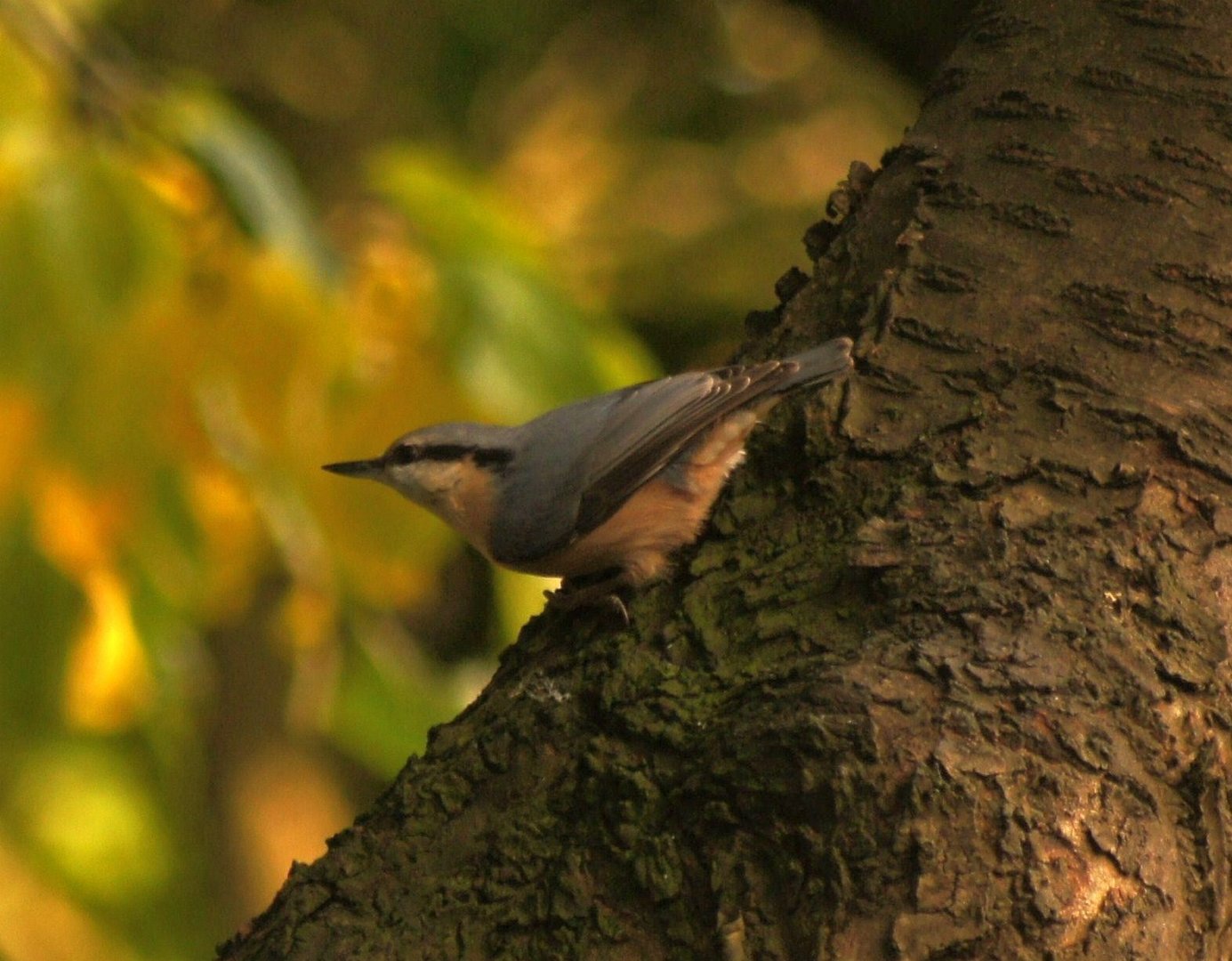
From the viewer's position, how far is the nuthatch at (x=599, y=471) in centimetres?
275

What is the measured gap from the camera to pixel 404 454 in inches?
124

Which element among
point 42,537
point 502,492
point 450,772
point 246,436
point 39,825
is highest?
point 502,492

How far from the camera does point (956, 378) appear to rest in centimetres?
230

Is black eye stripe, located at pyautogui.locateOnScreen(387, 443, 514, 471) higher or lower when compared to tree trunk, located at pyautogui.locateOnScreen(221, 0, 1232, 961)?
higher

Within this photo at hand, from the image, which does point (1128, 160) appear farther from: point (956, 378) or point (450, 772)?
point (450, 772)

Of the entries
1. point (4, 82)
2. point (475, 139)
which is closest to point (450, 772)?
point (4, 82)

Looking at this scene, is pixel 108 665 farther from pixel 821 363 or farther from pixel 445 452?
pixel 821 363

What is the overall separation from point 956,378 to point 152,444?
46.3 inches

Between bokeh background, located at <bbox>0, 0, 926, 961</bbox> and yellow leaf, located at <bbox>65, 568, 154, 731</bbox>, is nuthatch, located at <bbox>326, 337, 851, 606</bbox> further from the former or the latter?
yellow leaf, located at <bbox>65, 568, 154, 731</bbox>

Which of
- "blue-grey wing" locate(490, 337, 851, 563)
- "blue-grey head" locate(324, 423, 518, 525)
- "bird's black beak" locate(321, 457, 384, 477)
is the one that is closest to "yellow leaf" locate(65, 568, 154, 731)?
"bird's black beak" locate(321, 457, 384, 477)

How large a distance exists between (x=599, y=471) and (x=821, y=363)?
2.35ft

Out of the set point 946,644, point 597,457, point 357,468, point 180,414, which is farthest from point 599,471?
point 946,644

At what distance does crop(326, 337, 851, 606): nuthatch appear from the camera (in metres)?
2.75

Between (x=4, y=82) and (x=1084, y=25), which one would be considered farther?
(x=1084, y=25)
